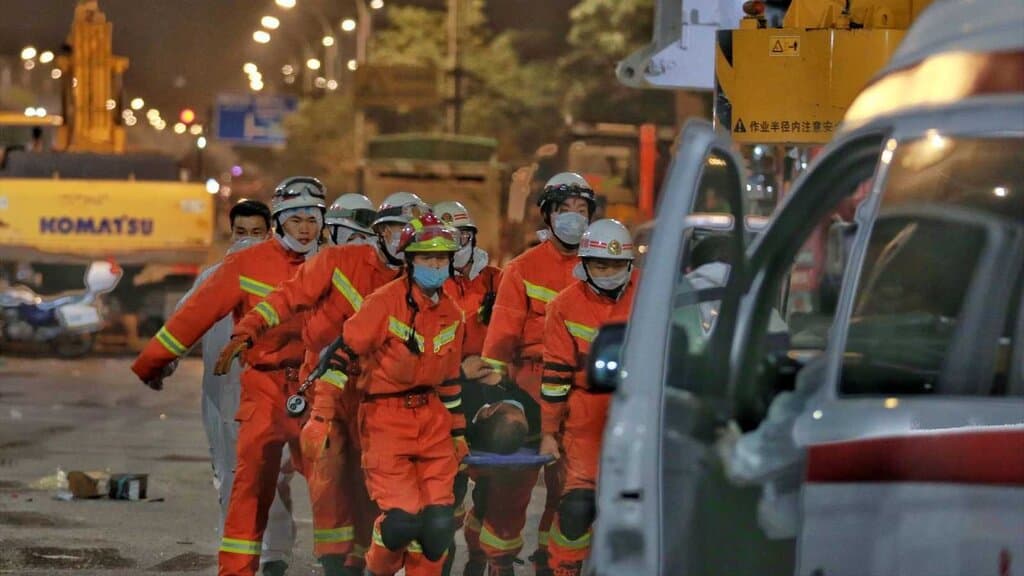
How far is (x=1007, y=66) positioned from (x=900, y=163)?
1.38ft

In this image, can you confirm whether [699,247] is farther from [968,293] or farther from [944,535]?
[944,535]

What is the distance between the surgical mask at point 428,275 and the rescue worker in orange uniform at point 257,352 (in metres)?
1.00

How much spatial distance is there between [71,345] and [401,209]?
21.0 metres

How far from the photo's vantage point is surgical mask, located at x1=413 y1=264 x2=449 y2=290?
8.30 metres

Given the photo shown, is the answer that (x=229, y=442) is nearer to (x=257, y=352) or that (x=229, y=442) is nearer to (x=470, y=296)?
(x=257, y=352)

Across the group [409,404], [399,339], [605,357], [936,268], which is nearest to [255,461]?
[409,404]

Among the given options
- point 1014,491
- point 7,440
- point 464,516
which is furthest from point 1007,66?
point 7,440

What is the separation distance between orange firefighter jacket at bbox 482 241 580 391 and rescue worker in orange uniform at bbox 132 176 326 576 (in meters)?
0.89

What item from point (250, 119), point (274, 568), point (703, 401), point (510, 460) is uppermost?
point (250, 119)

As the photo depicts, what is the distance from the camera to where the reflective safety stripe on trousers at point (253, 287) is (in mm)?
9445

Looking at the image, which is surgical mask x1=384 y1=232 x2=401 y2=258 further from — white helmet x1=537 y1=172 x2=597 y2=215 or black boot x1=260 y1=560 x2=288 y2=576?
black boot x1=260 y1=560 x2=288 y2=576

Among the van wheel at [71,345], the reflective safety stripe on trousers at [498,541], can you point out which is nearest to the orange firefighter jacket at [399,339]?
the reflective safety stripe on trousers at [498,541]

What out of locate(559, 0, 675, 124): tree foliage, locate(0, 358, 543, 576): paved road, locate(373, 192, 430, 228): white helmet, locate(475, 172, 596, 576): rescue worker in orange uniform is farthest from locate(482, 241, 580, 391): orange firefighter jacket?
locate(559, 0, 675, 124): tree foliage

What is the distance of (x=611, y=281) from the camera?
8750 mm
